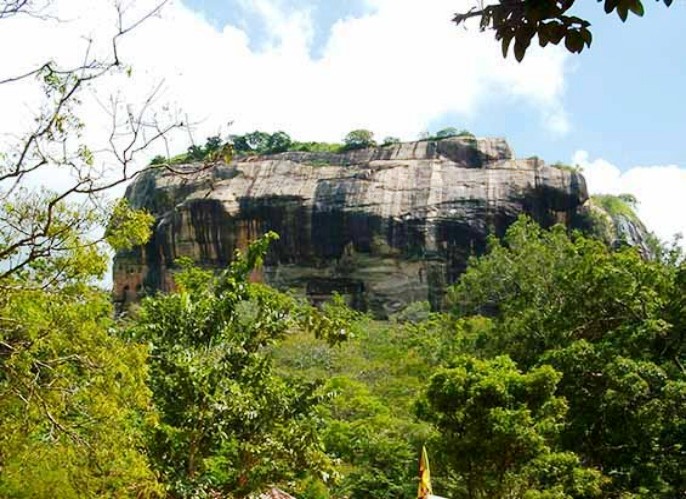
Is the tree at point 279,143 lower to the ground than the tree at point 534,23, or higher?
higher

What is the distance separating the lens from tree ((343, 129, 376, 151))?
36.7 meters

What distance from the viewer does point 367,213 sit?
109ft

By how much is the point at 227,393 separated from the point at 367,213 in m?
25.2

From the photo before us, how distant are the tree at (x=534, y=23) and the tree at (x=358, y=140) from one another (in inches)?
1381

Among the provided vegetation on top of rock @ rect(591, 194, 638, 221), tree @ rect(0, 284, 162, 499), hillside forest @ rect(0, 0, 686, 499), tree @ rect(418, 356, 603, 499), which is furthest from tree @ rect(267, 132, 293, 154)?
tree @ rect(0, 284, 162, 499)

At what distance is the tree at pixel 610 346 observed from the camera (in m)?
11.2

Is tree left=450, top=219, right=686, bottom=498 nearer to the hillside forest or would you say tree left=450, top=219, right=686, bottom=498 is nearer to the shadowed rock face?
the hillside forest

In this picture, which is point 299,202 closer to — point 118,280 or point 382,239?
point 382,239

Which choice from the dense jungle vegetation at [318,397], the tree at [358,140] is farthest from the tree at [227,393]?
the tree at [358,140]

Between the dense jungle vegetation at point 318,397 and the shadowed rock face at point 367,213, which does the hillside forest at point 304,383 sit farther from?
the shadowed rock face at point 367,213

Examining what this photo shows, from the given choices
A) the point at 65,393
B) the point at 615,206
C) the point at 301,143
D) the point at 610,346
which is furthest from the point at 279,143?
the point at 65,393

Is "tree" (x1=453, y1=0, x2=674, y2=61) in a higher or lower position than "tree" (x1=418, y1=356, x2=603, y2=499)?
higher

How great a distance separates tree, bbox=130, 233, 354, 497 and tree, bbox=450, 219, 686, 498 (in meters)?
4.81

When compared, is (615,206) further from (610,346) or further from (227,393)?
(227,393)
